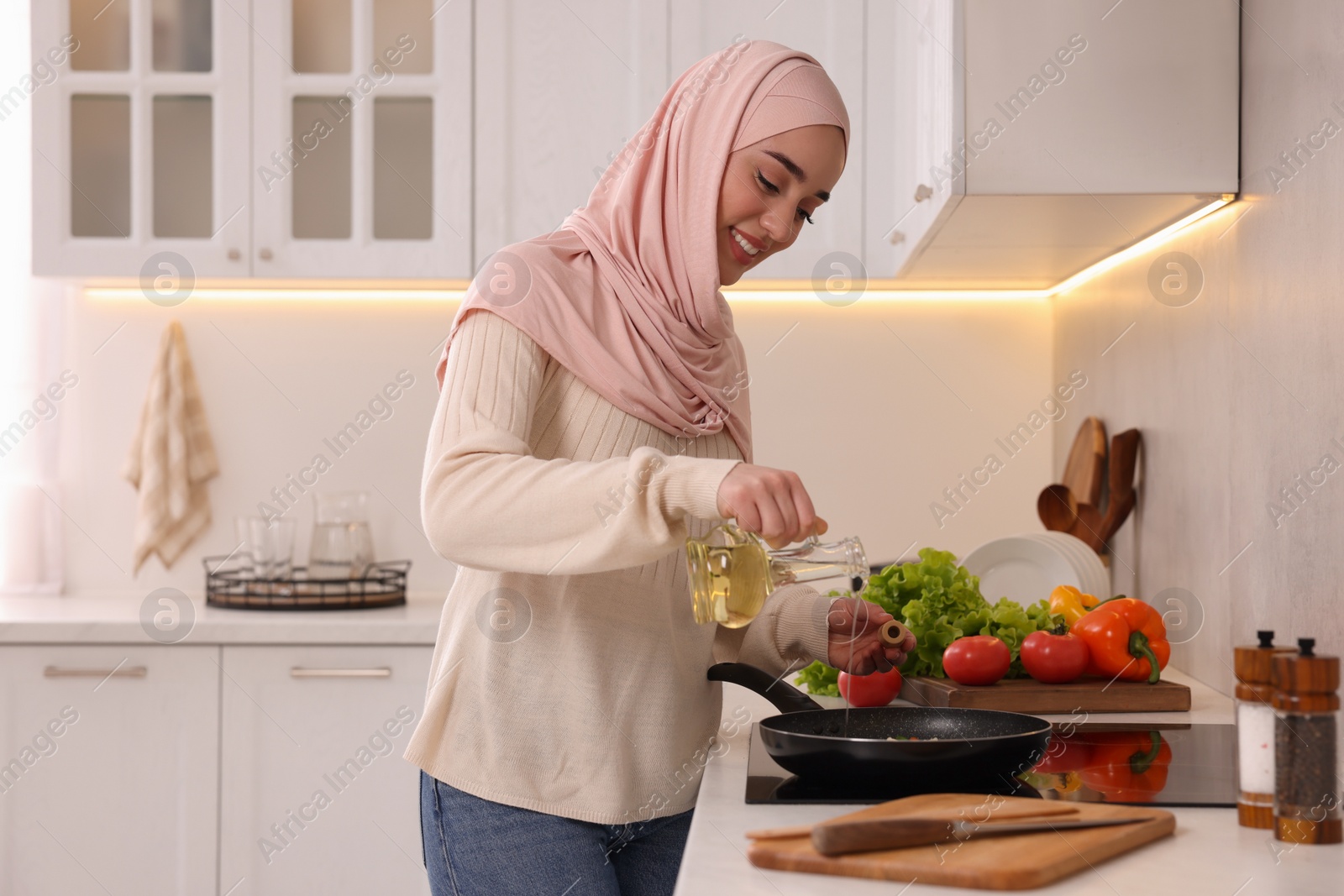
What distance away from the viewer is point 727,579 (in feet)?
3.29

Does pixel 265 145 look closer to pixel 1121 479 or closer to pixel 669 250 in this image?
pixel 669 250

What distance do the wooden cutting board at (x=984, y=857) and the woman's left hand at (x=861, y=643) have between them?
401 millimetres

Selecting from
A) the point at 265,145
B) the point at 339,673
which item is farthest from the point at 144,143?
the point at 339,673

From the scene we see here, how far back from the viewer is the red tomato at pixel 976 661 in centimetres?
153

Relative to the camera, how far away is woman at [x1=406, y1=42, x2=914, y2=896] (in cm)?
101

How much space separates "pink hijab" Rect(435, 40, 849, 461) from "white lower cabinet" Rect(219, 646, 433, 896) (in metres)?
1.13

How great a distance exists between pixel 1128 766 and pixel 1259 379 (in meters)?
0.66

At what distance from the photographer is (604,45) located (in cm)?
247

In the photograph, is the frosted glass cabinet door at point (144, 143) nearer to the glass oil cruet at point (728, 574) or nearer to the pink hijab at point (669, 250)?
the pink hijab at point (669, 250)

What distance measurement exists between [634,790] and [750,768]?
114 millimetres

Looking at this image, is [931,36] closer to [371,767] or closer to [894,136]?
[894,136]

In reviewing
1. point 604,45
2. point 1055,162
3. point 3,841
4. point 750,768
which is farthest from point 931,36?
point 3,841

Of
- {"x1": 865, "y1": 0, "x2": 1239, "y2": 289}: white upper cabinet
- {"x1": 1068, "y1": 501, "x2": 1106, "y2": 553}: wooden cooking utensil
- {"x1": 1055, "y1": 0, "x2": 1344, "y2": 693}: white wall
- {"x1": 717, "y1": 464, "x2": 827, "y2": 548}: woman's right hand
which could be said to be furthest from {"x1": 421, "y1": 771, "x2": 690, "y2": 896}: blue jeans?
{"x1": 1068, "y1": 501, "x2": 1106, "y2": 553}: wooden cooking utensil

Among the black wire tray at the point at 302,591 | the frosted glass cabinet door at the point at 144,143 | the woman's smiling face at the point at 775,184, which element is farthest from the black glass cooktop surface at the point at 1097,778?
the frosted glass cabinet door at the point at 144,143
